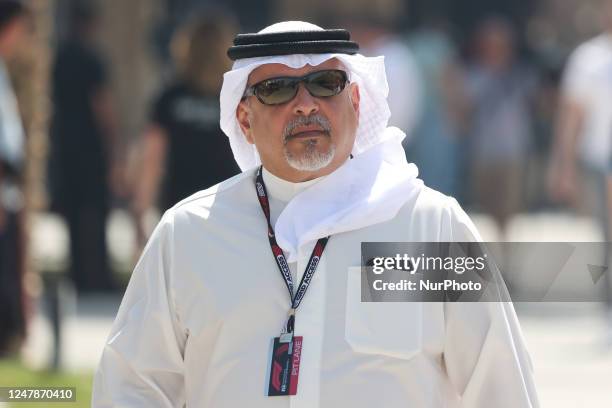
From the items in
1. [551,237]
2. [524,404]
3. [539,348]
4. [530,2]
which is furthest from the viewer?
[530,2]

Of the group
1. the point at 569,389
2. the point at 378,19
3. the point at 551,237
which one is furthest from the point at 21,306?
the point at 551,237

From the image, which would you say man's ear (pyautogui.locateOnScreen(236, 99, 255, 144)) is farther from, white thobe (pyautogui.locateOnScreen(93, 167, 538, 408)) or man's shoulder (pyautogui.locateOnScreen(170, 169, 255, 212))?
white thobe (pyautogui.locateOnScreen(93, 167, 538, 408))

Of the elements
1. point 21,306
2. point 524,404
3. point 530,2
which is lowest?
point 524,404

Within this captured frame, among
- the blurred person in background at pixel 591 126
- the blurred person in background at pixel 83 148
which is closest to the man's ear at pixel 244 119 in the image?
the blurred person in background at pixel 591 126

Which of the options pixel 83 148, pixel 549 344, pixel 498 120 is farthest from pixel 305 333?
pixel 498 120

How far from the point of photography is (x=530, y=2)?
22.8m

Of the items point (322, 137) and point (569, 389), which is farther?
point (569, 389)

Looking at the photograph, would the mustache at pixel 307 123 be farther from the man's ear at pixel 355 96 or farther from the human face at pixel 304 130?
the man's ear at pixel 355 96

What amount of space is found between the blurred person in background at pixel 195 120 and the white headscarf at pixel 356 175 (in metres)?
4.46

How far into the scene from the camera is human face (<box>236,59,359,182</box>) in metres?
4.50

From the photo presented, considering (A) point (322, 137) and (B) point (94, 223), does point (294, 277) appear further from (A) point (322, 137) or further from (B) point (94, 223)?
(B) point (94, 223)

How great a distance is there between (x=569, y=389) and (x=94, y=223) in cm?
509

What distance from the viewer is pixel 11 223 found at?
30.1 feet

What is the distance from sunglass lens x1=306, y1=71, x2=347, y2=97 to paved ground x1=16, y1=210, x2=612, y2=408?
3.71 metres
